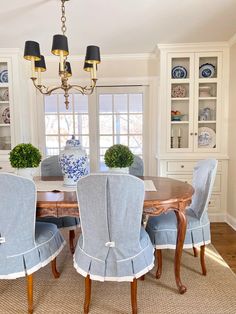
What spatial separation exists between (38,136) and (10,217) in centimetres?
231

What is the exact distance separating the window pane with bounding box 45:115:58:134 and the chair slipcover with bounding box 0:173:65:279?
7.51 ft

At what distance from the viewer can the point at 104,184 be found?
1.38m

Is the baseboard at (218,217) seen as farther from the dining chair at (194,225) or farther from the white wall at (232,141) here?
the dining chair at (194,225)

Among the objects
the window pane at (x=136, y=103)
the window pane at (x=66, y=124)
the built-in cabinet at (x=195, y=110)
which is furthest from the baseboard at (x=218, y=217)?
the window pane at (x=66, y=124)

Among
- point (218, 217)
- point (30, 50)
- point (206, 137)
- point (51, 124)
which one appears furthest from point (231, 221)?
point (30, 50)

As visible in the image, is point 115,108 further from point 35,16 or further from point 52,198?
point 52,198

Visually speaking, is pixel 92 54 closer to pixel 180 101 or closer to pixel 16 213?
pixel 16 213

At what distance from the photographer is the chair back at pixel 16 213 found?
1.48 m

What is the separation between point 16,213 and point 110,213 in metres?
0.61

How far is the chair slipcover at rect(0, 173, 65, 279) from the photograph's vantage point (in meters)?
1.49

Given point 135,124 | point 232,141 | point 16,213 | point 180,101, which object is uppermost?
point 180,101

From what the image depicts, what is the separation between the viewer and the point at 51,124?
3.69m

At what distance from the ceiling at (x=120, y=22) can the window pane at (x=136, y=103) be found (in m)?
0.67

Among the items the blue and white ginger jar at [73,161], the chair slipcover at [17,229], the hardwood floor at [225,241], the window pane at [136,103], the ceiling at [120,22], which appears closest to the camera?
the chair slipcover at [17,229]
